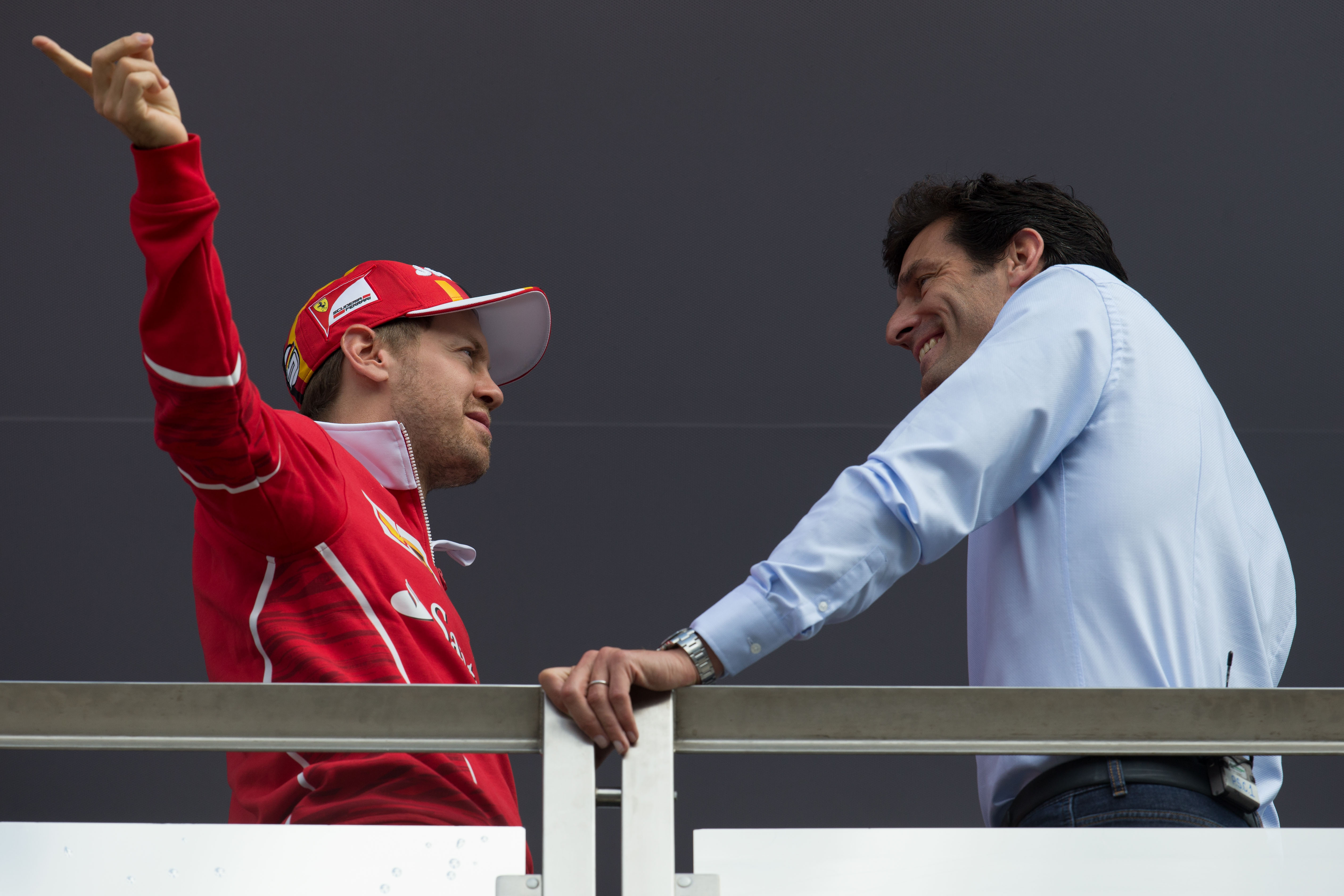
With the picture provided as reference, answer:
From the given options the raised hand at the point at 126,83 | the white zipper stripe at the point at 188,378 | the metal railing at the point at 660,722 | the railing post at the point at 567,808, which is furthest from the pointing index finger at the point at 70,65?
the railing post at the point at 567,808

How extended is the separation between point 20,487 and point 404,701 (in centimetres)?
277

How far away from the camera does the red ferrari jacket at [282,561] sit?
3.58ft

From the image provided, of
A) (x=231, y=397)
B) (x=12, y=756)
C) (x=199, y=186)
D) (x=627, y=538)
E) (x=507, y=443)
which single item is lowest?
(x=231, y=397)

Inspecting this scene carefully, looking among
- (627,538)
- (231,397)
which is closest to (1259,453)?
(627,538)

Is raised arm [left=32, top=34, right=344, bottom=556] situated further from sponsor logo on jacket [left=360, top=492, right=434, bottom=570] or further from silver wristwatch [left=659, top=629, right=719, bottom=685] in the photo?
silver wristwatch [left=659, top=629, right=719, bottom=685]

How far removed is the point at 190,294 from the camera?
1.09 m

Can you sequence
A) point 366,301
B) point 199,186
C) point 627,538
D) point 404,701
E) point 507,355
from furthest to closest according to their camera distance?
point 627,538
point 507,355
point 366,301
point 199,186
point 404,701

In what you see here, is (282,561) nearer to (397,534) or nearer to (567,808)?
(397,534)

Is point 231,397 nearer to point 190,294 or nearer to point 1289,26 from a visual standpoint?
point 190,294

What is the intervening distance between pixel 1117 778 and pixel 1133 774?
0.01 meters

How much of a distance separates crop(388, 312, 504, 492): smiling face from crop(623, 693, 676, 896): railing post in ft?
2.59

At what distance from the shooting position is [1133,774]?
1034mm

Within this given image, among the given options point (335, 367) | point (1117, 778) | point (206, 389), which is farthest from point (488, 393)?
point (1117, 778)

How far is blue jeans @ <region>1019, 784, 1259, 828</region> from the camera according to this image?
103 cm
